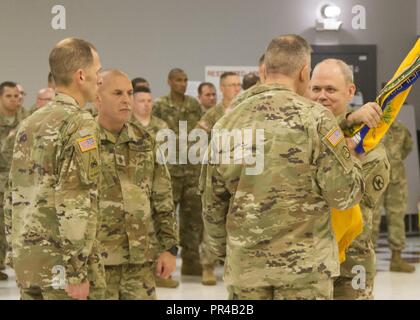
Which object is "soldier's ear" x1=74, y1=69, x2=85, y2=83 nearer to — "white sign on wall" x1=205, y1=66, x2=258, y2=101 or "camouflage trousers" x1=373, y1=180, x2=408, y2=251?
"camouflage trousers" x1=373, y1=180, x2=408, y2=251

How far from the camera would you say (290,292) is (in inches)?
117

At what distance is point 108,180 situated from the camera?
3939 mm

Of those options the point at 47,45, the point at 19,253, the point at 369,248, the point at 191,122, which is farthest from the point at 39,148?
the point at 47,45

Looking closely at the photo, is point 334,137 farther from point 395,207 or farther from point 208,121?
point 395,207

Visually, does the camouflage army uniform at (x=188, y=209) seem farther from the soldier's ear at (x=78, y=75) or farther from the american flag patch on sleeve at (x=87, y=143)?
the american flag patch on sleeve at (x=87, y=143)

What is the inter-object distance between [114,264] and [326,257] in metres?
1.26

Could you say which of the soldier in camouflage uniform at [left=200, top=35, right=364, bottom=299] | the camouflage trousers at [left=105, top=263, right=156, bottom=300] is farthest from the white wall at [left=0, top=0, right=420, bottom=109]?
the soldier in camouflage uniform at [left=200, top=35, right=364, bottom=299]

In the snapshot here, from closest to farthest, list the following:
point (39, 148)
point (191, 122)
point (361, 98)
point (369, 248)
A: point (39, 148), point (369, 248), point (191, 122), point (361, 98)

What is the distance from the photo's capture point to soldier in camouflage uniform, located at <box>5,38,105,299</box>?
10.5 feet

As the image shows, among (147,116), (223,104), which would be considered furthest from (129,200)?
(223,104)

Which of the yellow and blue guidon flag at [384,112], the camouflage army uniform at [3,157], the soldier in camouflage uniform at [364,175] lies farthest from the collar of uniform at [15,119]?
the yellow and blue guidon flag at [384,112]

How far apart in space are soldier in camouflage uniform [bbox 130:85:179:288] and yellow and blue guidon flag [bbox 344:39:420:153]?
151 inches

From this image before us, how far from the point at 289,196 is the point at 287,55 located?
0.51m

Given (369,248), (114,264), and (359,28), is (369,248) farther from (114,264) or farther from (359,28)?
(359,28)
